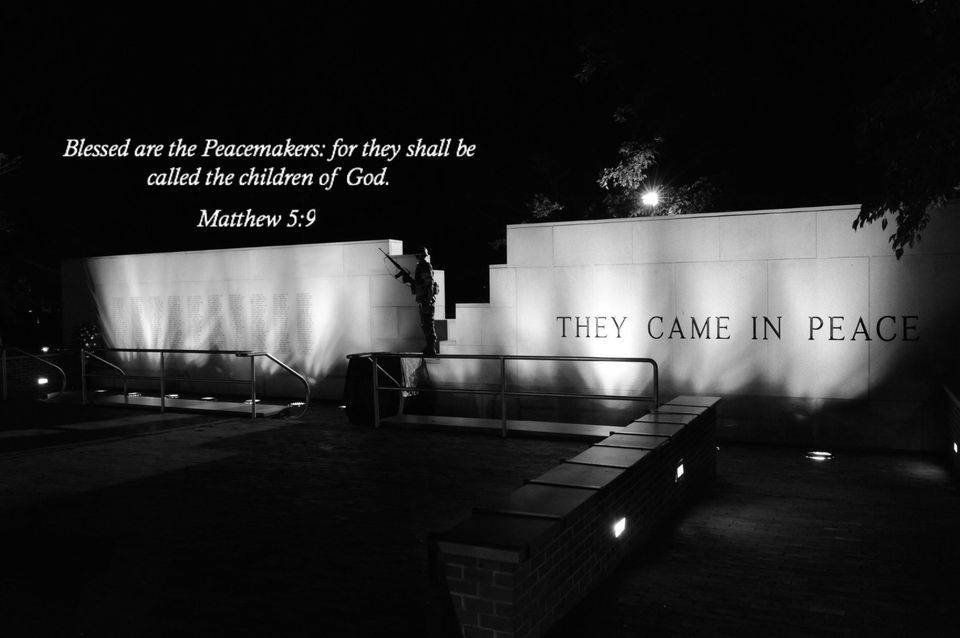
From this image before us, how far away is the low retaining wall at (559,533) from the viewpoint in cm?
389

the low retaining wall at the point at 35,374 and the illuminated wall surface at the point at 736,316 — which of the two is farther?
the low retaining wall at the point at 35,374

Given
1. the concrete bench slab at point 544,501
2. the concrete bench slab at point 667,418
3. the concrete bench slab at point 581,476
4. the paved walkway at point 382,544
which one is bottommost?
the paved walkway at point 382,544

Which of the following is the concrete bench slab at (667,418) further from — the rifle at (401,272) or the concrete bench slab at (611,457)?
the rifle at (401,272)

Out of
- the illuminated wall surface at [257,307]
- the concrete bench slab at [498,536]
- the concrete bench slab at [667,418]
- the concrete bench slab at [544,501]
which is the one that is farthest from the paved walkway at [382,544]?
the illuminated wall surface at [257,307]

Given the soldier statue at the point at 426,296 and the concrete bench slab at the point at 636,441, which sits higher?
the soldier statue at the point at 426,296

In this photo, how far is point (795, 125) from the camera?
Answer: 51.4 ft

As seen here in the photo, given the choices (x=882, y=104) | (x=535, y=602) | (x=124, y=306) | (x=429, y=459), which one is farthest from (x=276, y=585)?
(x=124, y=306)

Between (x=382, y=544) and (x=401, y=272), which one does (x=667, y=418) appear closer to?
(x=382, y=544)

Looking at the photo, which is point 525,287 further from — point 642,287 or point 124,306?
point 124,306

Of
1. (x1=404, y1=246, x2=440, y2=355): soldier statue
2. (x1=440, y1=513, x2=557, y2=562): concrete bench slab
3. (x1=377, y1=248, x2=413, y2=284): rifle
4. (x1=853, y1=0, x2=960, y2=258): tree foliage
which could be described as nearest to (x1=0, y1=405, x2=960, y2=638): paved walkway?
(x1=440, y1=513, x2=557, y2=562): concrete bench slab

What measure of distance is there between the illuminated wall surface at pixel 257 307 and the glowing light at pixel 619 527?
7.89 m

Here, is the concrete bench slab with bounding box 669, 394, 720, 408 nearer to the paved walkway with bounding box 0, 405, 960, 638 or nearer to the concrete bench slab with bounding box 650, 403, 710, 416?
the concrete bench slab with bounding box 650, 403, 710, 416

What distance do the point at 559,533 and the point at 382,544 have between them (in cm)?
189

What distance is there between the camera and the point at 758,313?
1023 centimetres
